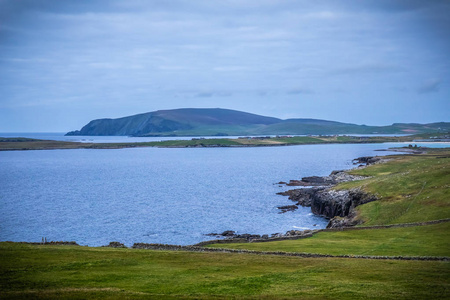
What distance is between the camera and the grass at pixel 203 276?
25.9m

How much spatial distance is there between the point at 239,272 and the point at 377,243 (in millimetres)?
20836

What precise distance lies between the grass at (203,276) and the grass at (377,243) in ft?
20.4

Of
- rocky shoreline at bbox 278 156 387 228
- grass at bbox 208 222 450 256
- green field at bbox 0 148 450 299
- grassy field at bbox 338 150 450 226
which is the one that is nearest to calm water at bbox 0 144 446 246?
rocky shoreline at bbox 278 156 387 228

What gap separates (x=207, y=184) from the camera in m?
133

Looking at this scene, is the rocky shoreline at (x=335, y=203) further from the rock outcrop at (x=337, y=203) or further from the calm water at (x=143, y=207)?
the calm water at (x=143, y=207)

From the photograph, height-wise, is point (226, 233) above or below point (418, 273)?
below

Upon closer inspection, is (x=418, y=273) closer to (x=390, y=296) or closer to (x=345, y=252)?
(x=390, y=296)

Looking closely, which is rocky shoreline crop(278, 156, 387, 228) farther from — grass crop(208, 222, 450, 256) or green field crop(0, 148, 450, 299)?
green field crop(0, 148, 450, 299)

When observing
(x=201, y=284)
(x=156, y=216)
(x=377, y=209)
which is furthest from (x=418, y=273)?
(x=156, y=216)

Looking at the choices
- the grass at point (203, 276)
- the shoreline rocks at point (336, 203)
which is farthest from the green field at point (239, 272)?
the shoreline rocks at point (336, 203)

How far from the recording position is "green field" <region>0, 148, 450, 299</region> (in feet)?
85.6

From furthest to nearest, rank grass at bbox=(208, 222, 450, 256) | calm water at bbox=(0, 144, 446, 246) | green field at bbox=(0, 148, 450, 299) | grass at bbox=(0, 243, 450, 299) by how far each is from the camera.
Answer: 1. calm water at bbox=(0, 144, 446, 246)
2. grass at bbox=(208, 222, 450, 256)
3. green field at bbox=(0, 148, 450, 299)
4. grass at bbox=(0, 243, 450, 299)

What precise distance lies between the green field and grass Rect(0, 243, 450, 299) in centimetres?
6

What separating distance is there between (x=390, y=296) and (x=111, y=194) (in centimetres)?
9927
